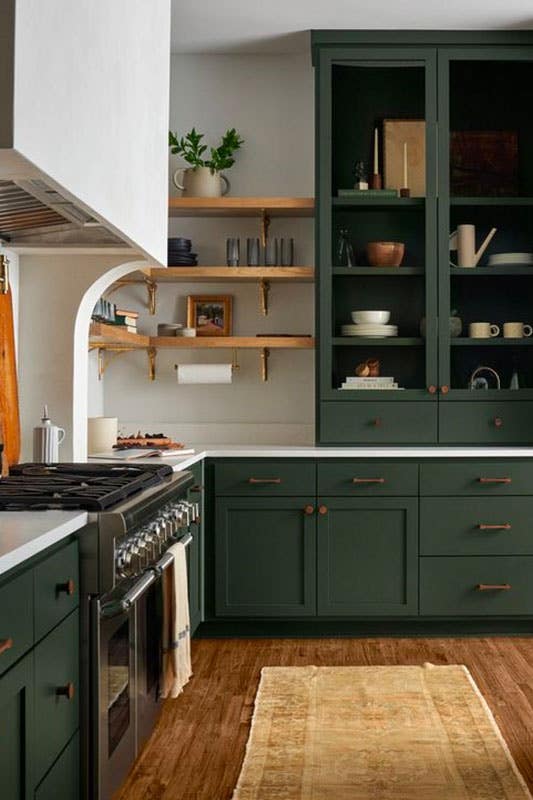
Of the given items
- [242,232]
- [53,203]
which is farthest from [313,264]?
[53,203]

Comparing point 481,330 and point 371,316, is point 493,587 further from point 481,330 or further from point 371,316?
point 371,316

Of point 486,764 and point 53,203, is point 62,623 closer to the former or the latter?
point 53,203

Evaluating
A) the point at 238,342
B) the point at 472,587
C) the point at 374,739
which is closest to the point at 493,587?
the point at 472,587

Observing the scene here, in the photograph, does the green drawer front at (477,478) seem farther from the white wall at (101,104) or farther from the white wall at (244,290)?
the white wall at (101,104)

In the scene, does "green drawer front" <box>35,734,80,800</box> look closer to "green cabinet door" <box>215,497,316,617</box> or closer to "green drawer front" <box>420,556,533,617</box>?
"green cabinet door" <box>215,497,316,617</box>

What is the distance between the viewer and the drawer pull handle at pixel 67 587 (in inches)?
91.7

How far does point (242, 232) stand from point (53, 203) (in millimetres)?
2527

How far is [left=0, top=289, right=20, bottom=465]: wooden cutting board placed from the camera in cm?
363

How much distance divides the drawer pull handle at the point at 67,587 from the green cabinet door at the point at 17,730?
0.81 feet

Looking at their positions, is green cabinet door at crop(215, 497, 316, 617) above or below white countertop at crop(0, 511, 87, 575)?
below

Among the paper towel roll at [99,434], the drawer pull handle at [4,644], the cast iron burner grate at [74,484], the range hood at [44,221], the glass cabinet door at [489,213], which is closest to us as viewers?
the drawer pull handle at [4,644]

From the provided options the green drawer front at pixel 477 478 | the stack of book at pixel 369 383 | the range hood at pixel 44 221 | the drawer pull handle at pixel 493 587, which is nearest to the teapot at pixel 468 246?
the stack of book at pixel 369 383

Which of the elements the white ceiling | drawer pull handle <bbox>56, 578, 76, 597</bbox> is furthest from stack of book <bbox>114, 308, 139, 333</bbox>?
drawer pull handle <bbox>56, 578, 76, 597</bbox>

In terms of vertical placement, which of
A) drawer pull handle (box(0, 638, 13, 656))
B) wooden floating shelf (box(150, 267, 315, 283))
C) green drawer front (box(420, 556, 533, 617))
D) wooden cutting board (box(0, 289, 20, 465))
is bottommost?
green drawer front (box(420, 556, 533, 617))
